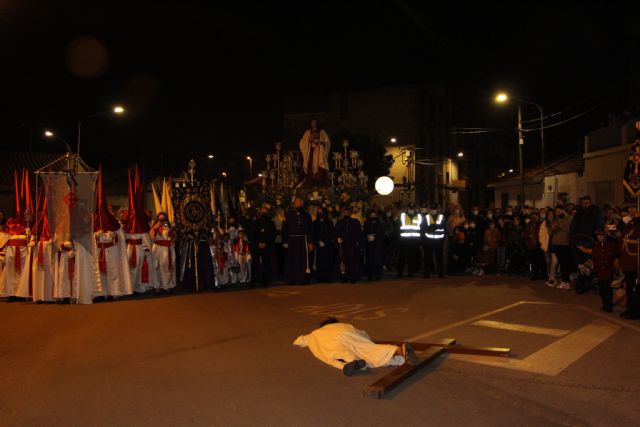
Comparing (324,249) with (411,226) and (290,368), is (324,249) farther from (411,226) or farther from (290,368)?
(290,368)

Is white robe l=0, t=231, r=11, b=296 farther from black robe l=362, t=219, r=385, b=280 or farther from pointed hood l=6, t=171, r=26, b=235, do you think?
black robe l=362, t=219, r=385, b=280

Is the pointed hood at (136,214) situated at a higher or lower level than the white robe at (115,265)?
higher

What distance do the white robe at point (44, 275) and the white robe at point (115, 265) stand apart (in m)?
1.04

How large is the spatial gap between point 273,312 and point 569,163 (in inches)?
1125

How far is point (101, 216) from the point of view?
13164 mm

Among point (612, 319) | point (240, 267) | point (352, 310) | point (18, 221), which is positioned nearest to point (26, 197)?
point (18, 221)

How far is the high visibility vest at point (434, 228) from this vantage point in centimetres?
1697

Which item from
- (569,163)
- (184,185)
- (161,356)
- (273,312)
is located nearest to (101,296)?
(184,185)

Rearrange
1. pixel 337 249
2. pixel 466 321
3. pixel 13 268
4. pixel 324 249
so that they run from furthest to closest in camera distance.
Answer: pixel 337 249
pixel 324 249
pixel 13 268
pixel 466 321

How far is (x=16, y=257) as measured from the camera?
13.4 meters

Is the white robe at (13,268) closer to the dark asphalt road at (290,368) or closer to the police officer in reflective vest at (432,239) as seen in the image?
the dark asphalt road at (290,368)

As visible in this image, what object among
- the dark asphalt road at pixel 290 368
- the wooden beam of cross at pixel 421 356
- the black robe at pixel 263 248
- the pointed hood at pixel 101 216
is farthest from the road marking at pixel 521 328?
the pointed hood at pixel 101 216

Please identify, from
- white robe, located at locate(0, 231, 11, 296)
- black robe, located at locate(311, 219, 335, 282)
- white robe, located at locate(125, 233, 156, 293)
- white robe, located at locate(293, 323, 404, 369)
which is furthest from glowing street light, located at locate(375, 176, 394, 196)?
white robe, located at locate(293, 323, 404, 369)

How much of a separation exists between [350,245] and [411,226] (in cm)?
220
